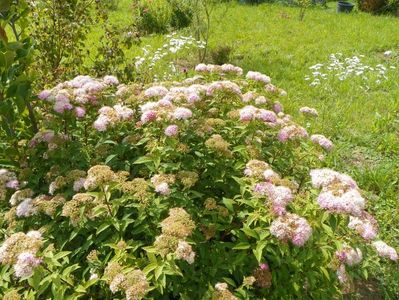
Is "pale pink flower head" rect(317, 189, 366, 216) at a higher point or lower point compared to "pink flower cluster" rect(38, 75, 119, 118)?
lower

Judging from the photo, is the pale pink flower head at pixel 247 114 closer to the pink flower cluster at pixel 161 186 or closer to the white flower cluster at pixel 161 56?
the pink flower cluster at pixel 161 186

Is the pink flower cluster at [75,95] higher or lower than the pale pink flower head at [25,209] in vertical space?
higher

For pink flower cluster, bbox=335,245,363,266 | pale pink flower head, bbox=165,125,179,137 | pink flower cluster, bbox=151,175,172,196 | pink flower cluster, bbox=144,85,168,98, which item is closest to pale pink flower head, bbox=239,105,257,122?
pale pink flower head, bbox=165,125,179,137

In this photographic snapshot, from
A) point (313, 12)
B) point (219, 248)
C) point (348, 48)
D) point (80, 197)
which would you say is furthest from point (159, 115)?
point (313, 12)

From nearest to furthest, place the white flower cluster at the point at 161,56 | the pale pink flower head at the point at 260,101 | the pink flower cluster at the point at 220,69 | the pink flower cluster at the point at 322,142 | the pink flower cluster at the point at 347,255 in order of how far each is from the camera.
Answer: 1. the pink flower cluster at the point at 347,255
2. the pink flower cluster at the point at 322,142
3. the pale pink flower head at the point at 260,101
4. the pink flower cluster at the point at 220,69
5. the white flower cluster at the point at 161,56

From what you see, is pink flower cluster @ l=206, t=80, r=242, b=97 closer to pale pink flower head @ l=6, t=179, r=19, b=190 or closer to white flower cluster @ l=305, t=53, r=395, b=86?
pale pink flower head @ l=6, t=179, r=19, b=190

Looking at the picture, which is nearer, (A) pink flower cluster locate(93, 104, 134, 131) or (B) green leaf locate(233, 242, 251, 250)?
(B) green leaf locate(233, 242, 251, 250)

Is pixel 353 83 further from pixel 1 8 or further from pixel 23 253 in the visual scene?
pixel 23 253

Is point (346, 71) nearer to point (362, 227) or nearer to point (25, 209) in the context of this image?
point (362, 227)

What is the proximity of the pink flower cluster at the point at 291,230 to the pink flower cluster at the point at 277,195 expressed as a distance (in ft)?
0.16

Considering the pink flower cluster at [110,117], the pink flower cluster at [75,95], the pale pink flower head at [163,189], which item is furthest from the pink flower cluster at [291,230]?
the pink flower cluster at [75,95]

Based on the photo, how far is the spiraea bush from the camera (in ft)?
6.80

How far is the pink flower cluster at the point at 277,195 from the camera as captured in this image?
214cm

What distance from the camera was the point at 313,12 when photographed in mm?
11812
